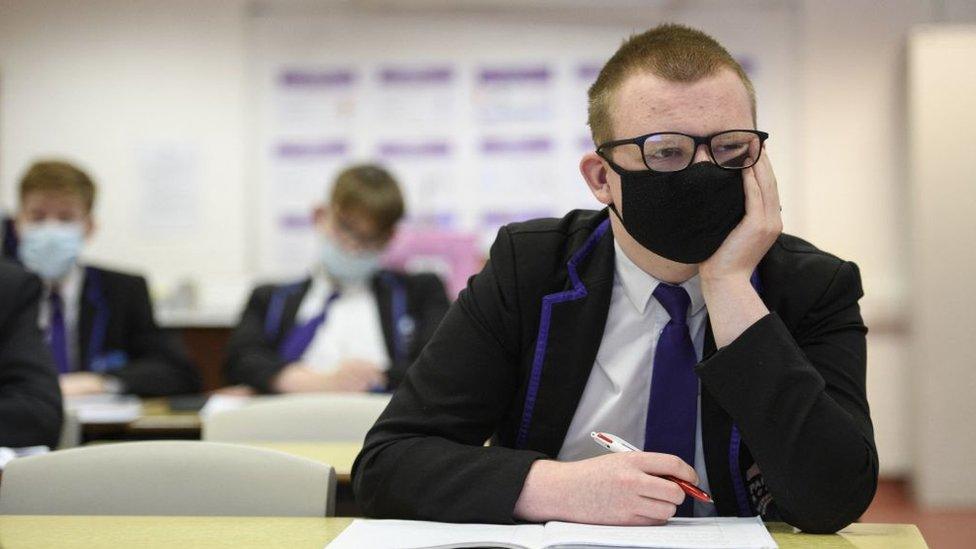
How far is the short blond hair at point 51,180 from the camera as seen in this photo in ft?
11.9

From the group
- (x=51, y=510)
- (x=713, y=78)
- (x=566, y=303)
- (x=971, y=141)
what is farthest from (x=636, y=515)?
(x=971, y=141)

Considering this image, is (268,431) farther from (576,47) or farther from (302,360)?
(576,47)

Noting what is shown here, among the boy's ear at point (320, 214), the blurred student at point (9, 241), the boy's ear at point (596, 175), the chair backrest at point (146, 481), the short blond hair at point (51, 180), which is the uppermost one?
the short blond hair at point (51, 180)

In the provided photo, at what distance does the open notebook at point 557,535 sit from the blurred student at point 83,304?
2474 mm

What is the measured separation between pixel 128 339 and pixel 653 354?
283 cm

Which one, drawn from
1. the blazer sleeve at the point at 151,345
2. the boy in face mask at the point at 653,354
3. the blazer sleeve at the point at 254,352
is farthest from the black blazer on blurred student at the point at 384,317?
the boy in face mask at the point at 653,354

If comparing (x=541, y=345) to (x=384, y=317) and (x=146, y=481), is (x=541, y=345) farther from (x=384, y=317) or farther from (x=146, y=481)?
(x=384, y=317)

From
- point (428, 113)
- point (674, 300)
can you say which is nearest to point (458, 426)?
point (674, 300)

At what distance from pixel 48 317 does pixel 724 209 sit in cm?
295

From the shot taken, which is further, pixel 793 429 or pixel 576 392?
pixel 576 392

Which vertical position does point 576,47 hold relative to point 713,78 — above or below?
above

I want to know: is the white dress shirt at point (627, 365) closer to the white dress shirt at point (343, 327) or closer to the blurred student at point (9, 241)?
the white dress shirt at point (343, 327)

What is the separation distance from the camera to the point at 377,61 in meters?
5.59

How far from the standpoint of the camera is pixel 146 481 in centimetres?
163
